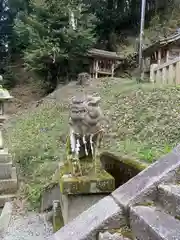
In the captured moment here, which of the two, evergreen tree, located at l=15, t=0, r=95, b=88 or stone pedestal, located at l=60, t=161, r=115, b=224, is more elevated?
evergreen tree, located at l=15, t=0, r=95, b=88

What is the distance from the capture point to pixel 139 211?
1724 millimetres

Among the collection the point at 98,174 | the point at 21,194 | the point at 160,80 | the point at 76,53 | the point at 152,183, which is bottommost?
the point at 21,194

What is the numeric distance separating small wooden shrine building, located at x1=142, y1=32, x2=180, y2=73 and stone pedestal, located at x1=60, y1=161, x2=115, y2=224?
1096 cm

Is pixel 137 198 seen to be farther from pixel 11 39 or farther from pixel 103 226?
pixel 11 39

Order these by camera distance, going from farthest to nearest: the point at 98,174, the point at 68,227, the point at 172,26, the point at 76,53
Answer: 1. the point at 172,26
2. the point at 76,53
3. the point at 98,174
4. the point at 68,227

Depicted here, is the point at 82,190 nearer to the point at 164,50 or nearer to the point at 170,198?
the point at 170,198


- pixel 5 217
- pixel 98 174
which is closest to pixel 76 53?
pixel 5 217

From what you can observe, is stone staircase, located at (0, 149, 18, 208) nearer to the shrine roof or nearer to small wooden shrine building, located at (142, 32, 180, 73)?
small wooden shrine building, located at (142, 32, 180, 73)

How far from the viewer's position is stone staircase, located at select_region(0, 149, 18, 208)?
15.5ft

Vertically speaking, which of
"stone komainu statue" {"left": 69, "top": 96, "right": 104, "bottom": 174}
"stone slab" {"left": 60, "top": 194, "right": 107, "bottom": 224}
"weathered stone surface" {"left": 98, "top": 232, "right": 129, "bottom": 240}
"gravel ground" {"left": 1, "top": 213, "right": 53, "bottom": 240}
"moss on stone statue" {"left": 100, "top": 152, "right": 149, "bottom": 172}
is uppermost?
"stone komainu statue" {"left": 69, "top": 96, "right": 104, "bottom": 174}

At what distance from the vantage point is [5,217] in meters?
3.79

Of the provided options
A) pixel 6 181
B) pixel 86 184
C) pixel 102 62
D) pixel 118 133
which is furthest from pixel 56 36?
pixel 86 184

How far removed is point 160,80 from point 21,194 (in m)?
6.02

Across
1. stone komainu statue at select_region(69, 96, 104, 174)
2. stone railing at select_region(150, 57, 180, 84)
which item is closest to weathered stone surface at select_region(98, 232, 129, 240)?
stone komainu statue at select_region(69, 96, 104, 174)
